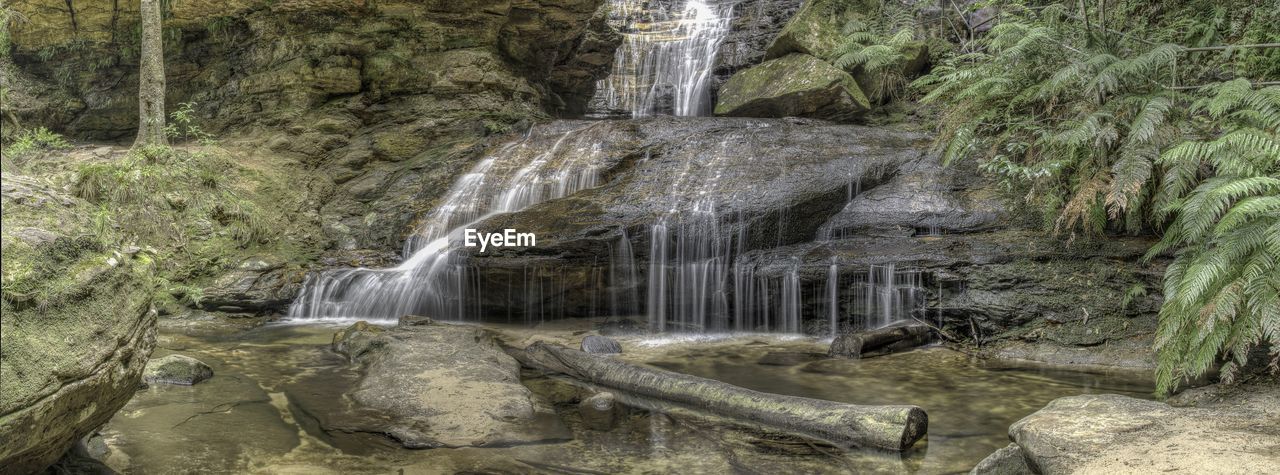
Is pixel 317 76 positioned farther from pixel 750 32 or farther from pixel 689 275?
pixel 750 32

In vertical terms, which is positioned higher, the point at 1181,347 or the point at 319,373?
the point at 1181,347

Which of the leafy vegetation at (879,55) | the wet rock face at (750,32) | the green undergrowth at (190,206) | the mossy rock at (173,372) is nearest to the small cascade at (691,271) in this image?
the mossy rock at (173,372)

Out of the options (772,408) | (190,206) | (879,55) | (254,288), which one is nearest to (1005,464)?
(772,408)

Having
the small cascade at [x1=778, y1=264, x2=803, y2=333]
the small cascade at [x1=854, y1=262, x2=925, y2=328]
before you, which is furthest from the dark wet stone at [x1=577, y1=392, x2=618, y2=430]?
the small cascade at [x1=854, y1=262, x2=925, y2=328]

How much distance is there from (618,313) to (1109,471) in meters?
5.90

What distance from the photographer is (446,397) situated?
16.6ft

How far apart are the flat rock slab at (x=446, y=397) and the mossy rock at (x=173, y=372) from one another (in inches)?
47.2

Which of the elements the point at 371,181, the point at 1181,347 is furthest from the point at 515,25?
the point at 1181,347

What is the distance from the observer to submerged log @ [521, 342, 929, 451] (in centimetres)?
440

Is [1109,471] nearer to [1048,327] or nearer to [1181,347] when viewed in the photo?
[1181,347]

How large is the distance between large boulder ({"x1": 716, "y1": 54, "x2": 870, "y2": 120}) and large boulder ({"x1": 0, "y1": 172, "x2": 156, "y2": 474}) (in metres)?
10.8

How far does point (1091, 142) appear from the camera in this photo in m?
7.02

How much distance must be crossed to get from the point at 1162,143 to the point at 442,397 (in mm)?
6189

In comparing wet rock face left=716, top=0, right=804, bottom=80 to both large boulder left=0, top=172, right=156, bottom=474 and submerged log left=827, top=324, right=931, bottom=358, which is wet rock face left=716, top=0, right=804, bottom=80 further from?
large boulder left=0, top=172, right=156, bottom=474
